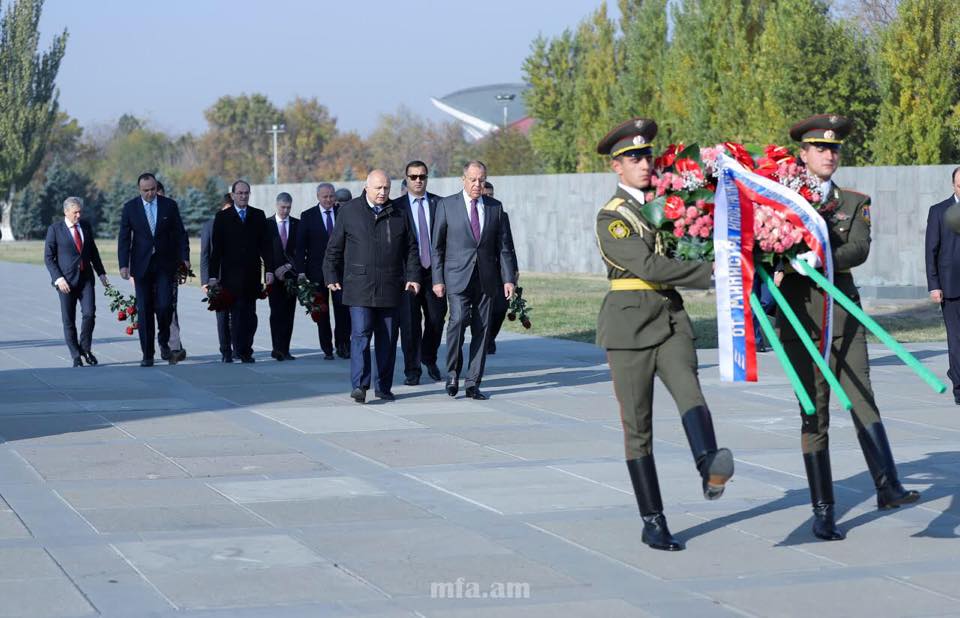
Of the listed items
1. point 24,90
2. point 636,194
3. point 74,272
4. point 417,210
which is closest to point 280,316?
point 74,272

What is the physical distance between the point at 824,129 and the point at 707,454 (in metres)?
1.85

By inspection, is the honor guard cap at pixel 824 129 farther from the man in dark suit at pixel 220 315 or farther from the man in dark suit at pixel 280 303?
the man in dark suit at pixel 220 315

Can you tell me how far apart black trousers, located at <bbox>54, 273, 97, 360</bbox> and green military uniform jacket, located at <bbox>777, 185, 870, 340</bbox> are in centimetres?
989

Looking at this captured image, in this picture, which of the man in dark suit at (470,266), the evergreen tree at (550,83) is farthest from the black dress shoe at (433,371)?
the evergreen tree at (550,83)

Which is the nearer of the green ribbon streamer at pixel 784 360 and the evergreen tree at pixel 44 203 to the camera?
the green ribbon streamer at pixel 784 360

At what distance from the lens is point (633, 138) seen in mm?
6648

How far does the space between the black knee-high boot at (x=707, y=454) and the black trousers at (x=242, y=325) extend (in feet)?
31.1

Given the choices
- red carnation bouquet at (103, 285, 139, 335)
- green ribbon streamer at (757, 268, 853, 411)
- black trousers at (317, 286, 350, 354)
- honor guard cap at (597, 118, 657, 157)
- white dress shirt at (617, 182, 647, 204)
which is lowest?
black trousers at (317, 286, 350, 354)

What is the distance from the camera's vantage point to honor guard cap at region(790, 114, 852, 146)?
286 inches

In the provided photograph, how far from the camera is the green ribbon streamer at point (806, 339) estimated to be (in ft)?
21.6

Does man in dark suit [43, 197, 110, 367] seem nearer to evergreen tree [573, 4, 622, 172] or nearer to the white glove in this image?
the white glove

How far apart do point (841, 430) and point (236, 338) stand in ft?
23.9

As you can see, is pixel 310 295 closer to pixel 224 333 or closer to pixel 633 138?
pixel 224 333

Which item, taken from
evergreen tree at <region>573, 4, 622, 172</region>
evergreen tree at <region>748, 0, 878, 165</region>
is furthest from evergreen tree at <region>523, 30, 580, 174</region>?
evergreen tree at <region>748, 0, 878, 165</region>
